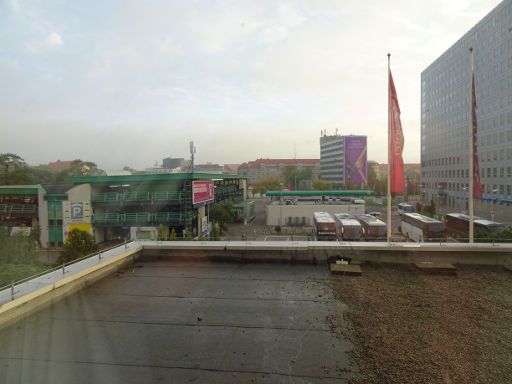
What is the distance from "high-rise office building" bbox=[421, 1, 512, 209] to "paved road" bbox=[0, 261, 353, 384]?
143ft

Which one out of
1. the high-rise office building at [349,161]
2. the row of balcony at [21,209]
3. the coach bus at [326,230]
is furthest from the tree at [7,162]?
the high-rise office building at [349,161]

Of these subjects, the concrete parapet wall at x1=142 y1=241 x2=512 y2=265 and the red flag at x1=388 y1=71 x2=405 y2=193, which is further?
the red flag at x1=388 y1=71 x2=405 y2=193

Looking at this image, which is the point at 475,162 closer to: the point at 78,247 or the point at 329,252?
the point at 329,252

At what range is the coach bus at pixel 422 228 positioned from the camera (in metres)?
24.5

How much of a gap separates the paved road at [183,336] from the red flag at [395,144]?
4.84 metres

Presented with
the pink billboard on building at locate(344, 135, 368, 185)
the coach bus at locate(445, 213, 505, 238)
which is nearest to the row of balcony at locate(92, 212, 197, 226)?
the coach bus at locate(445, 213, 505, 238)

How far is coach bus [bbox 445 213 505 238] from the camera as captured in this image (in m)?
23.2

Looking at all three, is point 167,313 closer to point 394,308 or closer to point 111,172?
point 394,308

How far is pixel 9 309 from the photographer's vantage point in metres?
5.25

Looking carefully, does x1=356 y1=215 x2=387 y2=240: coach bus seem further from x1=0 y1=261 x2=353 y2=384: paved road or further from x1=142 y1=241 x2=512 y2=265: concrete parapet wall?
x1=0 y1=261 x2=353 y2=384: paved road

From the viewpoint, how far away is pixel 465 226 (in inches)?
990

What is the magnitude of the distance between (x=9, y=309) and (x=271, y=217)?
Result: 36.0 metres

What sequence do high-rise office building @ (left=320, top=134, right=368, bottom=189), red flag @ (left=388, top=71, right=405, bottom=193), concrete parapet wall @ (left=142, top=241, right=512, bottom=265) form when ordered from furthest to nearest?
high-rise office building @ (left=320, top=134, right=368, bottom=189) → red flag @ (left=388, top=71, right=405, bottom=193) → concrete parapet wall @ (left=142, top=241, right=512, bottom=265)

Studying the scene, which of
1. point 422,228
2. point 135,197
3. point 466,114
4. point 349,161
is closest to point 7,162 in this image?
point 135,197
